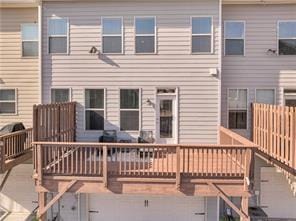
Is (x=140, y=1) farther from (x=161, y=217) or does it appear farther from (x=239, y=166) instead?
(x=161, y=217)

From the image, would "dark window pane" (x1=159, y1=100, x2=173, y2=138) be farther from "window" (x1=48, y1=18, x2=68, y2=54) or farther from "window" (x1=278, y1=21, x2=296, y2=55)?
"window" (x1=278, y1=21, x2=296, y2=55)

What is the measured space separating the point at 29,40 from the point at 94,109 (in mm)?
3229

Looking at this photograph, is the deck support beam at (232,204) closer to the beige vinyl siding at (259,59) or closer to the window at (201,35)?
the beige vinyl siding at (259,59)

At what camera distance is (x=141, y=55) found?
10.5 metres

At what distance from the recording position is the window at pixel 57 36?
10531 millimetres

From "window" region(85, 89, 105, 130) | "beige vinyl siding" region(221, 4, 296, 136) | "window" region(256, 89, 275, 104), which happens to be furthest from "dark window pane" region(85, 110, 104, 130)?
"window" region(256, 89, 275, 104)

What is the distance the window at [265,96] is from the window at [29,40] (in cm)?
736

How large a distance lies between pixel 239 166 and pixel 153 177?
1936mm

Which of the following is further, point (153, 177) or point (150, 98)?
point (150, 98)

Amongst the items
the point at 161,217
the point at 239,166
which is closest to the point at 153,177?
the point at 239,166

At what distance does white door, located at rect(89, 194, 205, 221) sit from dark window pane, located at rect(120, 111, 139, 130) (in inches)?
83.1

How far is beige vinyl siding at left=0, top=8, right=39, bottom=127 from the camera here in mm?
11109

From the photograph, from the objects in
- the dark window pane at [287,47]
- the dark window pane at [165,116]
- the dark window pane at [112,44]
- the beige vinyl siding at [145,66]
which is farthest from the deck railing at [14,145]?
the dark window pane at [287,47]

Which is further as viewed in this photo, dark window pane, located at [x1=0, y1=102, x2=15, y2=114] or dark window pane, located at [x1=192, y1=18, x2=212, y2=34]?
dark window pane, located at [x1=0, y1=102, x2=15, y2=114]
